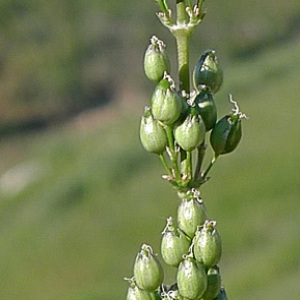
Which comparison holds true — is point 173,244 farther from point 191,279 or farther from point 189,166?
point 189,166

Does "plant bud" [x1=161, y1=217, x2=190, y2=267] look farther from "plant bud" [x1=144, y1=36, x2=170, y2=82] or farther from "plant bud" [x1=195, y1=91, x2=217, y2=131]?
"plant bud" [x1=144, y1=36, x2=170, y2=82]

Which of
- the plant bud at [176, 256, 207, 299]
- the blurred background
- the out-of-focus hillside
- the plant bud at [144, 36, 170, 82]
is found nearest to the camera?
the plant bud at [176, 256, 207, 299]

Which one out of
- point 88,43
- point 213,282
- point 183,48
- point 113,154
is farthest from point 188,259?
point 88,43

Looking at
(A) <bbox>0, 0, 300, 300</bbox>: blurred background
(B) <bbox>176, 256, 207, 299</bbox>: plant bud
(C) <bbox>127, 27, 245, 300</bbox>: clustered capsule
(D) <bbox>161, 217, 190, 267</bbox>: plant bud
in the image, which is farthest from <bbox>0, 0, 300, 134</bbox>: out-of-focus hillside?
(B) <bbox>176, 256, 207, 299</bbox>: plant bud

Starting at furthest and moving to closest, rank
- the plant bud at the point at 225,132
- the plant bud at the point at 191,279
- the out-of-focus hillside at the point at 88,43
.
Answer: the out-of-focus hillside at the point at 88,43
the plant bud at the point at 225,132
the plant bud at the point at 191,279

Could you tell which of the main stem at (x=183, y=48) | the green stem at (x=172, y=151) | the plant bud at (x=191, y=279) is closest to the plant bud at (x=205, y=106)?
the main stem at (x=183, y=48)

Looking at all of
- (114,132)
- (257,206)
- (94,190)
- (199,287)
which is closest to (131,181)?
(94,190)

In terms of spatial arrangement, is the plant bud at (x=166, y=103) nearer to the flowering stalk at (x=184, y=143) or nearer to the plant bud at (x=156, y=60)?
the flowering stalk at (x=184, y=143)
